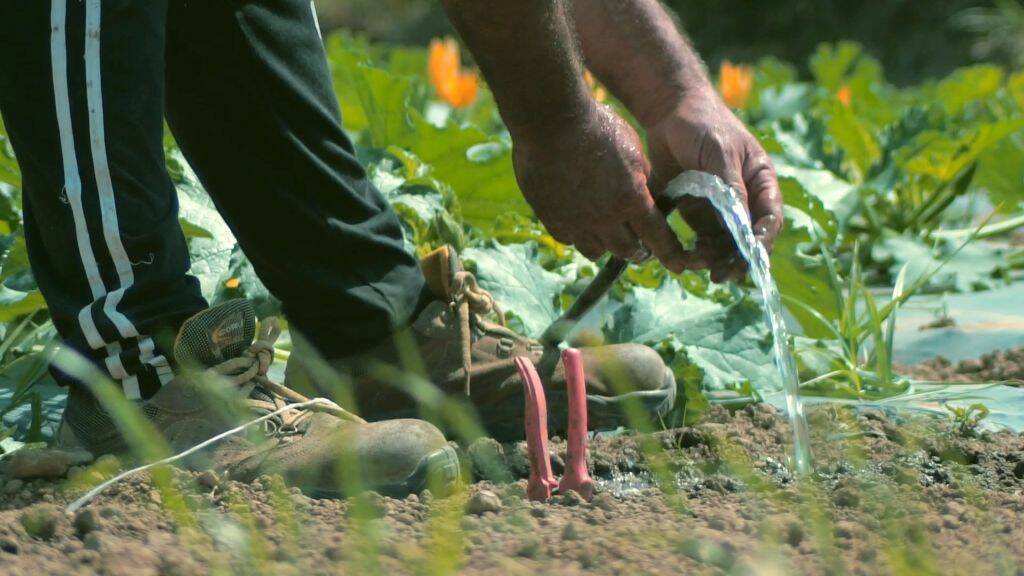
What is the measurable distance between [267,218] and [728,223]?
0.73 metres

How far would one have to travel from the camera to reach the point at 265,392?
2.07m

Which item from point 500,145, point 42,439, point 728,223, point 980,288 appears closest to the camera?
point 728,223

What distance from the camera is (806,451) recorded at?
2070 millimetres

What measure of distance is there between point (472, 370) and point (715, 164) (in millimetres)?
533

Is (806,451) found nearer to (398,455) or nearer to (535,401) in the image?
(535,401)

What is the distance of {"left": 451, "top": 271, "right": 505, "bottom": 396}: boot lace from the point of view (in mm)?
2299

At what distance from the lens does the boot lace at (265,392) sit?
2.00 m

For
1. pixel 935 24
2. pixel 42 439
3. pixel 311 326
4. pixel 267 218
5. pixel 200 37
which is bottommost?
pixel 42 439

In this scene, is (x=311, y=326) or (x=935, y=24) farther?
(x=935, y=24)

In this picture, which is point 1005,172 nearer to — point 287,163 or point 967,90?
point 967,90

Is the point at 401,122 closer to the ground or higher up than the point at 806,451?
higher up

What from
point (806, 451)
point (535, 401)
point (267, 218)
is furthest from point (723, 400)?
point (267, 218)

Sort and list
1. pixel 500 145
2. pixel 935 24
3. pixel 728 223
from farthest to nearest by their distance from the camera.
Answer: pixel 935 24 < pixel 500 145 < pixel 728 223

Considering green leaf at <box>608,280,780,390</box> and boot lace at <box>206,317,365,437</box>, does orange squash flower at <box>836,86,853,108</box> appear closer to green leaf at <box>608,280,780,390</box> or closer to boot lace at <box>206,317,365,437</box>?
green leaf at <box>608,280,780,390</box>
